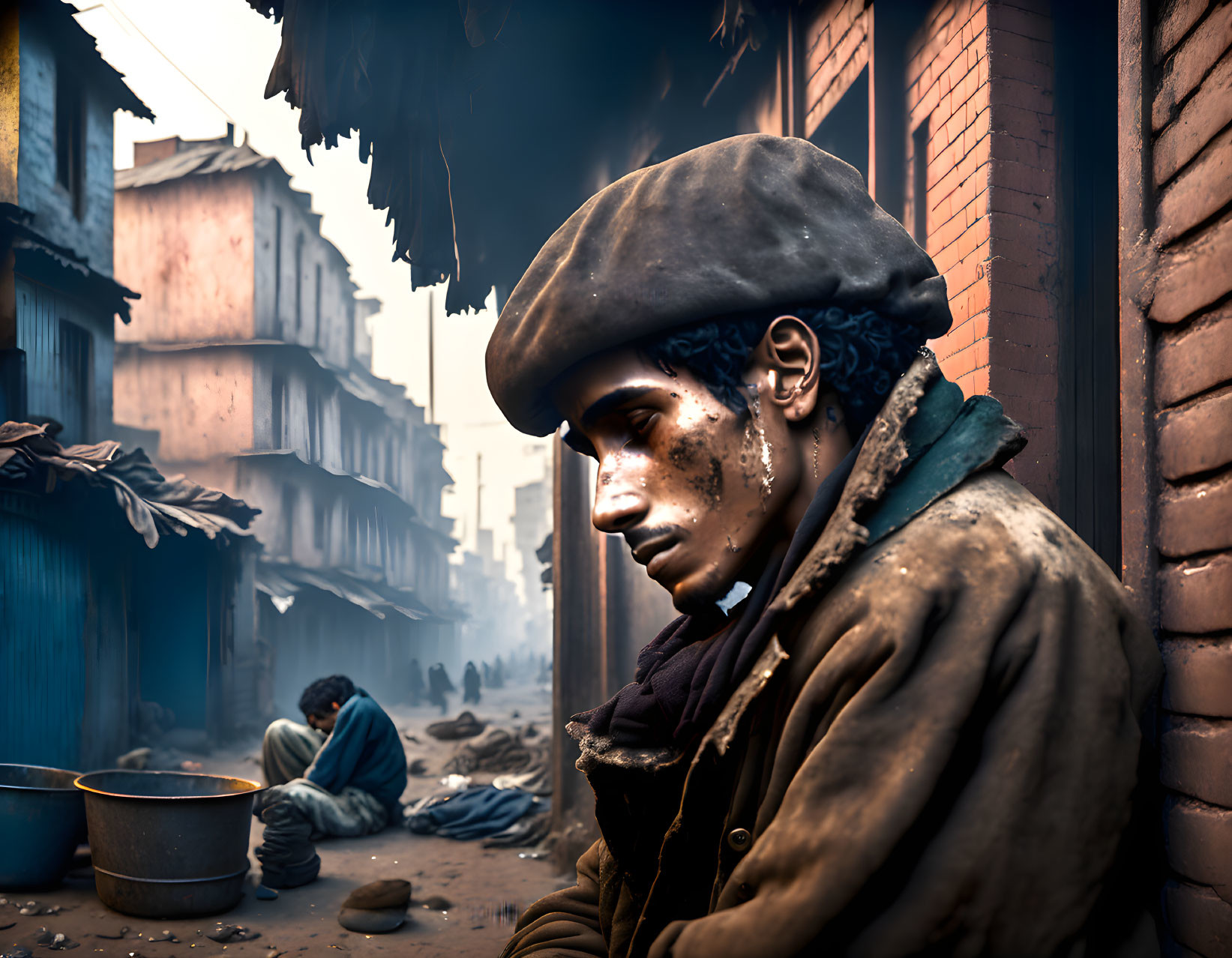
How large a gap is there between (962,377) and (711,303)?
1632mm

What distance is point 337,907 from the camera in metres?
5.51

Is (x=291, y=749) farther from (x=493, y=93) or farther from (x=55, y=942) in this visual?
(x=493, y=93)

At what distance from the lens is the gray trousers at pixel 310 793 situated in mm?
7102

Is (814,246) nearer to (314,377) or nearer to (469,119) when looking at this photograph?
(469,119)

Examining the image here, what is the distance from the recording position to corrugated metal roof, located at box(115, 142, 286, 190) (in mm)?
22516

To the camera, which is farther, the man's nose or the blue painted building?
the blue painted building

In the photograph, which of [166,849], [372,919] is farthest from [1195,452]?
[166,849]

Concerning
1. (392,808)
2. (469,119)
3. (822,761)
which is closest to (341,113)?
(469,119)

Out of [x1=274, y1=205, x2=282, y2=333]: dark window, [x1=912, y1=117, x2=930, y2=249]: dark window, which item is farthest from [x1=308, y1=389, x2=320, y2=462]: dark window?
[x1=912, y1=117, x2=930, y2=249]: dark window

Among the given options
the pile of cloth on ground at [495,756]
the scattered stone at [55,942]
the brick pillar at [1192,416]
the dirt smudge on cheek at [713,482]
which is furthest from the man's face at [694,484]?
the pile of cloth on ground at [495,756]

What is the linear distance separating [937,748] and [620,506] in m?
0.56

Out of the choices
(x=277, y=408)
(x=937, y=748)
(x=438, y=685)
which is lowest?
(x=438, y=685)

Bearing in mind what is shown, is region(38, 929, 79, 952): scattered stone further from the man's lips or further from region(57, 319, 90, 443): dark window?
region(57, 319, 90, 443): dark window

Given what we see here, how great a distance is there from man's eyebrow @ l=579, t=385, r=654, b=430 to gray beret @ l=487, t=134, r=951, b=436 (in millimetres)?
70
